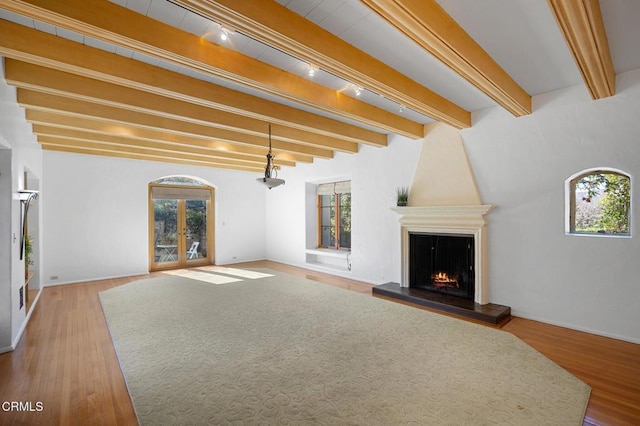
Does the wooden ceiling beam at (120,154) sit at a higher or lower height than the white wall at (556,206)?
higher

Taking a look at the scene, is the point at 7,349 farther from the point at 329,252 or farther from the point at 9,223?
the point at 329,252

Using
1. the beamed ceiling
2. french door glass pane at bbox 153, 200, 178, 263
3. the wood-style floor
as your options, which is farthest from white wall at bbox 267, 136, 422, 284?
french door glass pane at bbox 153, 200, 178, 263

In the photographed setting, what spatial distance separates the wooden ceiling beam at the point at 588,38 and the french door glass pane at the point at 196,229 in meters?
8.44

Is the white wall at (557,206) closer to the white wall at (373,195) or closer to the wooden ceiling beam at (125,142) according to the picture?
the white wall at (373,195)

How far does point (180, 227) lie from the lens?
27.7ft

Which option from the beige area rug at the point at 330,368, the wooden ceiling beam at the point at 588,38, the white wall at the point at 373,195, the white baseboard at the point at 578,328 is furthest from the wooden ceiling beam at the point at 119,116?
the white baseboard at the point at 578,328

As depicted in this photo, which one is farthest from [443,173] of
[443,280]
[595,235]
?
[595,235]

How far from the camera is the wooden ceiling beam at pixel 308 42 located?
2.00m

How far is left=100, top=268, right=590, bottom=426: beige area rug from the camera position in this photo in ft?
7.43

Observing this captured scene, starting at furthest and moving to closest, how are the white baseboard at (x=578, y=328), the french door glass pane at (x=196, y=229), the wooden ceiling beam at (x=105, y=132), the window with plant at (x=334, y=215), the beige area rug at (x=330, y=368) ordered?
the french door glass pane at (x=196, y=229) < the window with plant at (x=334, y=215) < the wooden ceiling beam at (x=105, y=132) < the white baseboard at (x=578, y=328) < the beige area rug at (x=330, y=368)

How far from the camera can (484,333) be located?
3699 mm

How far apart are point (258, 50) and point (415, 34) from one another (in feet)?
4.80

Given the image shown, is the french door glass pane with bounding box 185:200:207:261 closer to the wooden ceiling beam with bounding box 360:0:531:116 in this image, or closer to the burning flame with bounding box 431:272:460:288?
the burning flame with bounding box 431:272:460:288

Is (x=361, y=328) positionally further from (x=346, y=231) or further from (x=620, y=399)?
(x=346, y=231)
